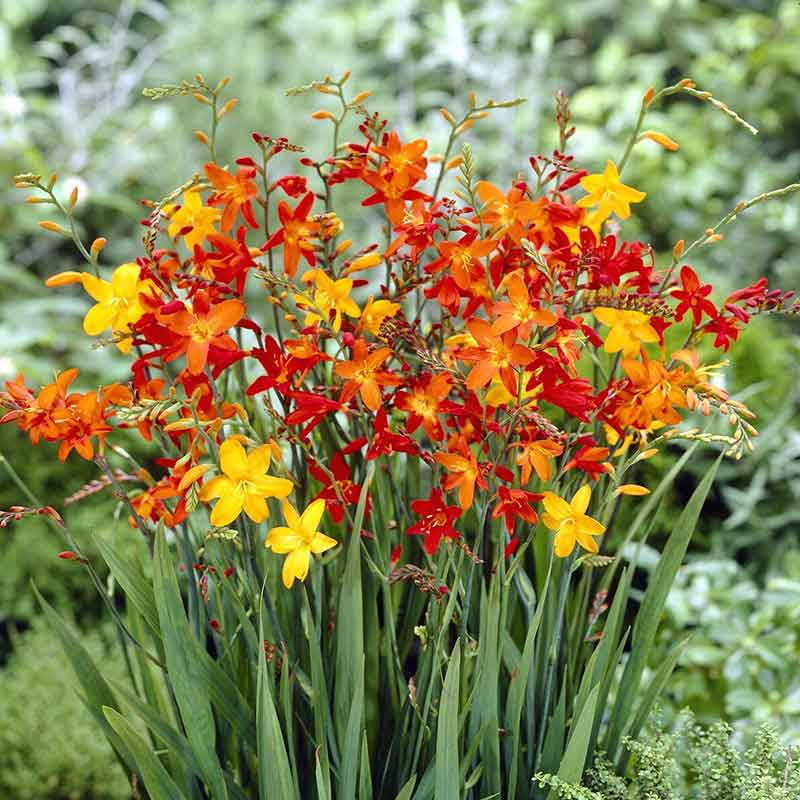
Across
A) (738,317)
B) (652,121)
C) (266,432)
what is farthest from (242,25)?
(738,317)

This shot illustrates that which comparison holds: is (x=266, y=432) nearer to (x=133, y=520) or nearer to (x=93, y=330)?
(x=133, y=520)

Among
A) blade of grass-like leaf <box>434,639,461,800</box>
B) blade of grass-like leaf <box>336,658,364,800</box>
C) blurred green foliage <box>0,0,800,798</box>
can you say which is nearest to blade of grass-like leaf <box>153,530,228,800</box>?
blade of grass-like leaf <box>336,658,364,800</box>

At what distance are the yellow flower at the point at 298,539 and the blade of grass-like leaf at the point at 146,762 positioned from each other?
0.24 metres

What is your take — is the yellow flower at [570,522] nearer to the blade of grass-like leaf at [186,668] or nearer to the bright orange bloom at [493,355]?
the bright orange bloom at [493,355]

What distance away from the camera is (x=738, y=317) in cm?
93

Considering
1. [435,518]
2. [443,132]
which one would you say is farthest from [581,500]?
[443,132]

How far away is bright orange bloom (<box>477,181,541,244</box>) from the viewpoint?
0.90 m

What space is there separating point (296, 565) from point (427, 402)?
0.19m

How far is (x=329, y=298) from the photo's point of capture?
0.92 meters

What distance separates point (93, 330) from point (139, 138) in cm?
321

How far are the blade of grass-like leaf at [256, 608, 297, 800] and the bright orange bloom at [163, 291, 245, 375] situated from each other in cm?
26

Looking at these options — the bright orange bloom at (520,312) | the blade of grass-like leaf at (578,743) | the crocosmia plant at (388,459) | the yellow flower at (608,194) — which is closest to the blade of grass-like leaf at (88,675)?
the crocosmia plant at (388,459)

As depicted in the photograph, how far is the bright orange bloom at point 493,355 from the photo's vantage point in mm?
844

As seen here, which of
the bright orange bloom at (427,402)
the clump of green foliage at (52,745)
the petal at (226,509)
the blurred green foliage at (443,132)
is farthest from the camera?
the blurred green foliage at (443,132)
